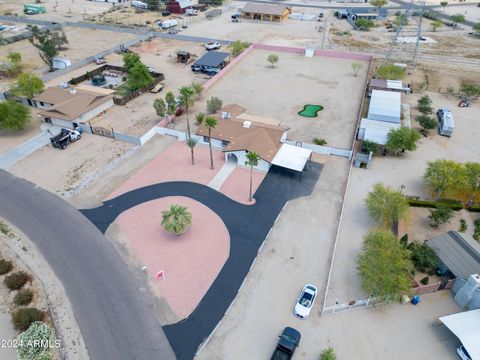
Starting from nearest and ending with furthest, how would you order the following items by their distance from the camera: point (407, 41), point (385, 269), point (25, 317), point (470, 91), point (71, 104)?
1. point (25, 317)
2. point (385, 269)
3. point (71, 104)
4. point (470, 91)
5. point (407, 41)

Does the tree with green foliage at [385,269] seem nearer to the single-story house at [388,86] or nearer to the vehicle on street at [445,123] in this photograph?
the vehicle on street at [445,123]

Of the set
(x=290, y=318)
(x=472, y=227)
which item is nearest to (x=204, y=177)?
(x=290, y=318)

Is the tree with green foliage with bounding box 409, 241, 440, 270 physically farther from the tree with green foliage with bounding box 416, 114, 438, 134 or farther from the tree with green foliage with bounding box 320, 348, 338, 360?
A: the tree with green foliage with bounding box 416, 114, 438, 134

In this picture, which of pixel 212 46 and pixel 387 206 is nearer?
pixel 387 206

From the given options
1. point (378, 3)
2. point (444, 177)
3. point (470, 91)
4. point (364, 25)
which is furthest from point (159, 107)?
point (378, 3)

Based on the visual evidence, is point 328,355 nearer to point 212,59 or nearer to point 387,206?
point 387,206

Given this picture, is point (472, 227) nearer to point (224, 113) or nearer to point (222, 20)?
point (224, 113)
